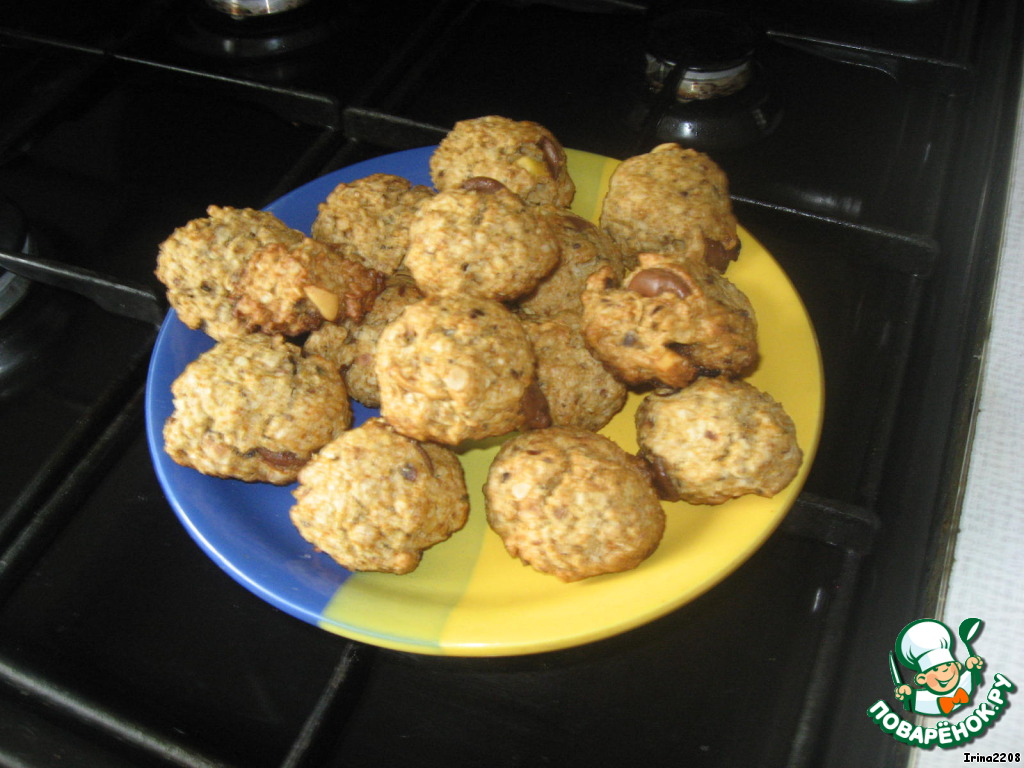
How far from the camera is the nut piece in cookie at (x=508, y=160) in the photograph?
1.23 m

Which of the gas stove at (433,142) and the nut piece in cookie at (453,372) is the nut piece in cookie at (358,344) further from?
the gas stove at (433,142)

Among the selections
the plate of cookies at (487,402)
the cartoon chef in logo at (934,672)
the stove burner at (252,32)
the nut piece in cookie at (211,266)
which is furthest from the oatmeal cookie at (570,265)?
the stove burner at (252,32)

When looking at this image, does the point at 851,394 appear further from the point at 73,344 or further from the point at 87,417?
the point at 73,344

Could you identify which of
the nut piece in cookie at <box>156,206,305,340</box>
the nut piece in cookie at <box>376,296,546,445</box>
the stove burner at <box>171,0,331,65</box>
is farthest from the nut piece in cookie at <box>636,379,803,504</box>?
the stove burner at <box>171,0,331,65</box>

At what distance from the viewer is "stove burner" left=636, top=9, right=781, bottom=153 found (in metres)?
1.49

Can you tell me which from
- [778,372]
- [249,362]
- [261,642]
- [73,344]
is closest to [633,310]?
[778,372]

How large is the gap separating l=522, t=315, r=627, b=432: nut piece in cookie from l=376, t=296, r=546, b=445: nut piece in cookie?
0.24 ft

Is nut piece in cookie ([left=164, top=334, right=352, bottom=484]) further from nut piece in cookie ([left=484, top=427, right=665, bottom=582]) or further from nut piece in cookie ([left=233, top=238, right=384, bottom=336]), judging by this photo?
nut piece in cookie ([left=484, top=427, right=665, bottom=582])

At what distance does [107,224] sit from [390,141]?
0.53 m

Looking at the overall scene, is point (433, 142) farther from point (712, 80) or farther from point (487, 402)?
point (487, 402)

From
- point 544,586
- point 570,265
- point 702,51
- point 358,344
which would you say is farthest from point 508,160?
point 544,586

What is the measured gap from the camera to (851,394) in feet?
3.97

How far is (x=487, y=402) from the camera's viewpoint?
98cm

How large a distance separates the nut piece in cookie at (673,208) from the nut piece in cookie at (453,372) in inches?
11.5
